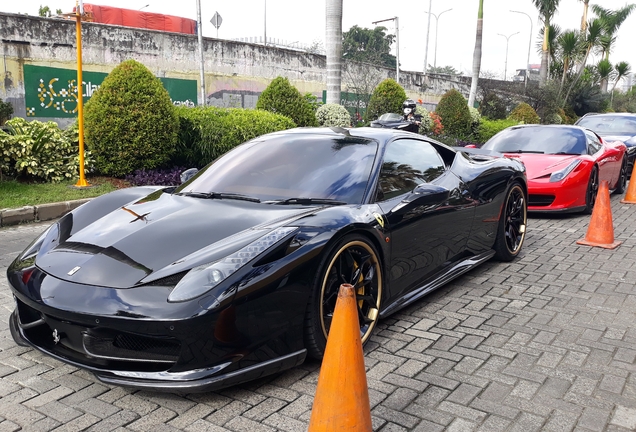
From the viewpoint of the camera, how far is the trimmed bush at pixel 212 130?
10273 mm

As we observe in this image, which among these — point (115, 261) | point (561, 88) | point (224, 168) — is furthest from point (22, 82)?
point (561, 88)

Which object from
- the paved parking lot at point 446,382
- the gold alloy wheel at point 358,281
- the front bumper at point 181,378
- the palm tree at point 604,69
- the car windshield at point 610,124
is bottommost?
the paved parking lot at point 446,382

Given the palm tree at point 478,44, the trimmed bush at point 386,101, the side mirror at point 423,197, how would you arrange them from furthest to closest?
1. the palm tree at point 478,44
2. the trimmed bush at point 386,101
3. the side mirror at point 423,197

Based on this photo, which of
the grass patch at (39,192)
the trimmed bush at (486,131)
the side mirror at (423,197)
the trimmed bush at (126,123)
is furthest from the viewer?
the trimmed bush at (486,131)

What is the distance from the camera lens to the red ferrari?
812 cm

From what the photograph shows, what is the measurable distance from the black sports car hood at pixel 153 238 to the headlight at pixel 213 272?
7 cm

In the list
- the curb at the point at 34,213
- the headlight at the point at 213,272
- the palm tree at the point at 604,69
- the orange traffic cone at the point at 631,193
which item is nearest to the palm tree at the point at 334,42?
the orange traffic cone at the point at 631,193

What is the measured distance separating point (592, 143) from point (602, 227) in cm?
301

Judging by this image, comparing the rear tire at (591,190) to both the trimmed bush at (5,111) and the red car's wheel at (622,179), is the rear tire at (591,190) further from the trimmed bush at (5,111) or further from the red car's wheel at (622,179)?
the trimmed bush at (5,111)

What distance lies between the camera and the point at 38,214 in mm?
7566

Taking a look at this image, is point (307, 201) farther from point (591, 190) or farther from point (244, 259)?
point (591, 190)

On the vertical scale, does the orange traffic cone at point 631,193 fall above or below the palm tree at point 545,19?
below

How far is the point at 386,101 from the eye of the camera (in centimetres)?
1667

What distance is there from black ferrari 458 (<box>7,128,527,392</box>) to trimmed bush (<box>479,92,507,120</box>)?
80.8 feet
